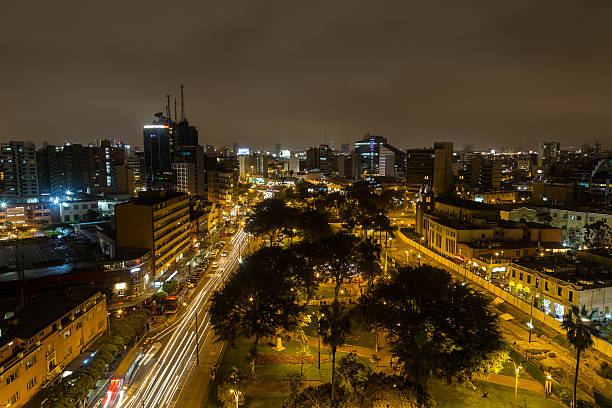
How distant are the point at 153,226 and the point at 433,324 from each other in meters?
37.4

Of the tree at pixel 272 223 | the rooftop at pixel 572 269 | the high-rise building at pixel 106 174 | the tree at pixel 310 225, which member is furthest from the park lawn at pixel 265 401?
the high-rise building at pixel 106 174

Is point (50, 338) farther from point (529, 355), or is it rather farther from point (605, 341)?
point (605, 341)

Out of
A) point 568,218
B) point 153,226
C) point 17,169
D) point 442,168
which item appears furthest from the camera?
point 442,168

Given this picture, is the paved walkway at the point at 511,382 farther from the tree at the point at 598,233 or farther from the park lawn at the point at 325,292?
the tree at the point at 598,233

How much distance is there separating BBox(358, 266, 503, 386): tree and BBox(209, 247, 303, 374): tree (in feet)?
20.9

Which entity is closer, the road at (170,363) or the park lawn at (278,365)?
the road at (170,363)

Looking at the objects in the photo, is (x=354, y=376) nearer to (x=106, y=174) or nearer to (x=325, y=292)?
(x=325, y=292)

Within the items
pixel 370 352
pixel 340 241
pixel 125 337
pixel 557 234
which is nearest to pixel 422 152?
pixel 557 234

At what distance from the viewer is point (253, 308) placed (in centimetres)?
2953

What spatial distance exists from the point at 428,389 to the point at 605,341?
16.6 meters

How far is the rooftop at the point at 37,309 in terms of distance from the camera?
26.7m

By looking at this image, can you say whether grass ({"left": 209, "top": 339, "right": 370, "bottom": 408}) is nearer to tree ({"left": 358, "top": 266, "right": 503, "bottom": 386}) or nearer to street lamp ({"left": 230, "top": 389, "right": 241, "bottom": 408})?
street lamp ({"left": 230, "top": 389, "right": 241, "bottom": 408})

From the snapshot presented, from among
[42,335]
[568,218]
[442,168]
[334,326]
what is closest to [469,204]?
[568,218]

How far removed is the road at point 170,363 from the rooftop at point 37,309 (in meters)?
7.48
